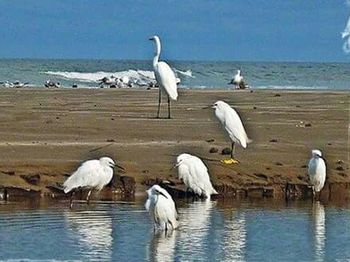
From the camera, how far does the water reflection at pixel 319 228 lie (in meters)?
12.3

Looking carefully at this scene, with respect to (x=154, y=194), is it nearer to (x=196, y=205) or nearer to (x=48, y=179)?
(x=196, y=205)

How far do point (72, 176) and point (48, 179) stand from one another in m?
1.09

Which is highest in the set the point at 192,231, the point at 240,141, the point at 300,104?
the point at 300,104

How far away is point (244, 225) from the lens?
14.1m

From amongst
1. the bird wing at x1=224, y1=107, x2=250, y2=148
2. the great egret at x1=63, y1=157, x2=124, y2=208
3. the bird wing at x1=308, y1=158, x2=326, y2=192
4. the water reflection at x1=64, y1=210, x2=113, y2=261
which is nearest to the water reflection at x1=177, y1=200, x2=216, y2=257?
the water reflection at x1=64, y1=210, x2=113, y2=261

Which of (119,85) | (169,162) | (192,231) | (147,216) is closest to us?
(192,231)

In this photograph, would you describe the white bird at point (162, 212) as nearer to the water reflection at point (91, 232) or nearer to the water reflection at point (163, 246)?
the water reflection at point (163, 246)

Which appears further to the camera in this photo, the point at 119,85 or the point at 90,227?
the point at 119,85

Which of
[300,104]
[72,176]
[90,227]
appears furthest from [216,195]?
[300,104]

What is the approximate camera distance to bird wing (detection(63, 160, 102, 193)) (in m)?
15.7

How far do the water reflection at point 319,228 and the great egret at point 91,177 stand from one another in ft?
9.33

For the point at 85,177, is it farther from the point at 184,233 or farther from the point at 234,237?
the point at 234,237

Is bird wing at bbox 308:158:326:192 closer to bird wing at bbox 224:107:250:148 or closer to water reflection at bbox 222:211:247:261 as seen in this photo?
bird wing at bbox 224:107:250:148

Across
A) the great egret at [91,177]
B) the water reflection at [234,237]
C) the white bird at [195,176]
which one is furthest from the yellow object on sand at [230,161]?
the water reflection at [234,237]
